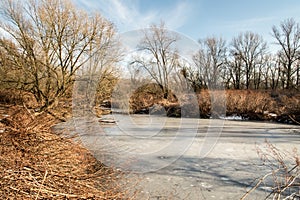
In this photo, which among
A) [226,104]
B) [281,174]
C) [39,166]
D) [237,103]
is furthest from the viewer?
[226,104]

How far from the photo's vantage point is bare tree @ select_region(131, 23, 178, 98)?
277 inches

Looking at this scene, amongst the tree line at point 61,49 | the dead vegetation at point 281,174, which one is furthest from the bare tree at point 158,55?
the dead vegetation at point 281,174

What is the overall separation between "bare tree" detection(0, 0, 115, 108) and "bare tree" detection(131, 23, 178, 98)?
162 cm

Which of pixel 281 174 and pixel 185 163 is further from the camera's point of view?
pixel 185 163

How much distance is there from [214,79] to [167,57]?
4.60 meters

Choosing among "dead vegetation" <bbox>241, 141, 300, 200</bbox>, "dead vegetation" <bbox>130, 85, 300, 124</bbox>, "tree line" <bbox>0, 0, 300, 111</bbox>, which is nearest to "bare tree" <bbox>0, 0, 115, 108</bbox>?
"tree line" <bbox>0, 0, 300, 111</bbox>

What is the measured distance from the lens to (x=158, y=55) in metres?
8.59

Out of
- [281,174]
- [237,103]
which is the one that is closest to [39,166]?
[281,174]

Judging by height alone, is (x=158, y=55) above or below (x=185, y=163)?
above

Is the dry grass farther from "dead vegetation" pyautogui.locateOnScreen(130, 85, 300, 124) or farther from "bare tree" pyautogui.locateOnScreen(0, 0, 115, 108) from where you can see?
"dead vegetation" pyautogui.locateOnScreen(130, 85, 300, 124)

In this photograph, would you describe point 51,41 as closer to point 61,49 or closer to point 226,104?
point 61,49

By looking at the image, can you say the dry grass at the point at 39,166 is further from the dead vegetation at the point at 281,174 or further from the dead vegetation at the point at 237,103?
the dead vegetation at the point at 237,103

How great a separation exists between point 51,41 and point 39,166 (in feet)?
22.6

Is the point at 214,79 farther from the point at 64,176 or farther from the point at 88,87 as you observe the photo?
the point at 64,176
